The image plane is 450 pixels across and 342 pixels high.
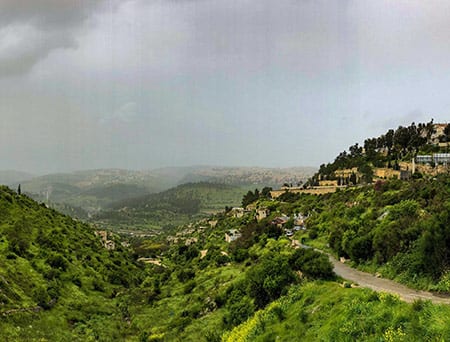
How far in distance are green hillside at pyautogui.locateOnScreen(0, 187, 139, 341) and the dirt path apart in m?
22.8

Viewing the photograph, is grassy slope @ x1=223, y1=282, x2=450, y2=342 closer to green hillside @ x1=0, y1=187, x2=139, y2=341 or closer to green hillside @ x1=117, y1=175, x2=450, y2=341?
green hillside @ x1=117, y1=175, x2=450, y2=341

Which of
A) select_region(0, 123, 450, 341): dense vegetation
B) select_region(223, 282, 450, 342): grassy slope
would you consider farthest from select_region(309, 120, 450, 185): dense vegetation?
select_region(223, 282, 450, 342): grassy slope

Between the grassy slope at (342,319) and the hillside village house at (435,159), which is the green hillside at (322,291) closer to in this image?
the grassy slope at (342,319)

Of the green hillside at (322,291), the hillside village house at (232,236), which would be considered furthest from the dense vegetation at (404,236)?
the hillside village house at (232,236)

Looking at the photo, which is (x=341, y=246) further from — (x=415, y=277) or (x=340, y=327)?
(x=340, y=327)

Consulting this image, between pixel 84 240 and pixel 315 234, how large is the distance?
44807mm

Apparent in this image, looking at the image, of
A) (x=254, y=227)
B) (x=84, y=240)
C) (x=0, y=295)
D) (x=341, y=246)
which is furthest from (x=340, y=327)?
(x=84, y=240)

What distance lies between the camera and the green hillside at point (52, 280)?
3444cm

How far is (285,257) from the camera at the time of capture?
29.4 metres

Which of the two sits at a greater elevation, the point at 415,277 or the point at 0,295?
the point at 415,277

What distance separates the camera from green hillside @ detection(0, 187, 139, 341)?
113 ft

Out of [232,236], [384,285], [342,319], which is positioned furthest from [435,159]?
[342,319]

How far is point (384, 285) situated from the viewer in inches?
968

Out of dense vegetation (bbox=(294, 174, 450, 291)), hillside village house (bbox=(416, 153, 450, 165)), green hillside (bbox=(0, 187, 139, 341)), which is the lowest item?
green hillside (bbox=(0, 187, 139, 341))
